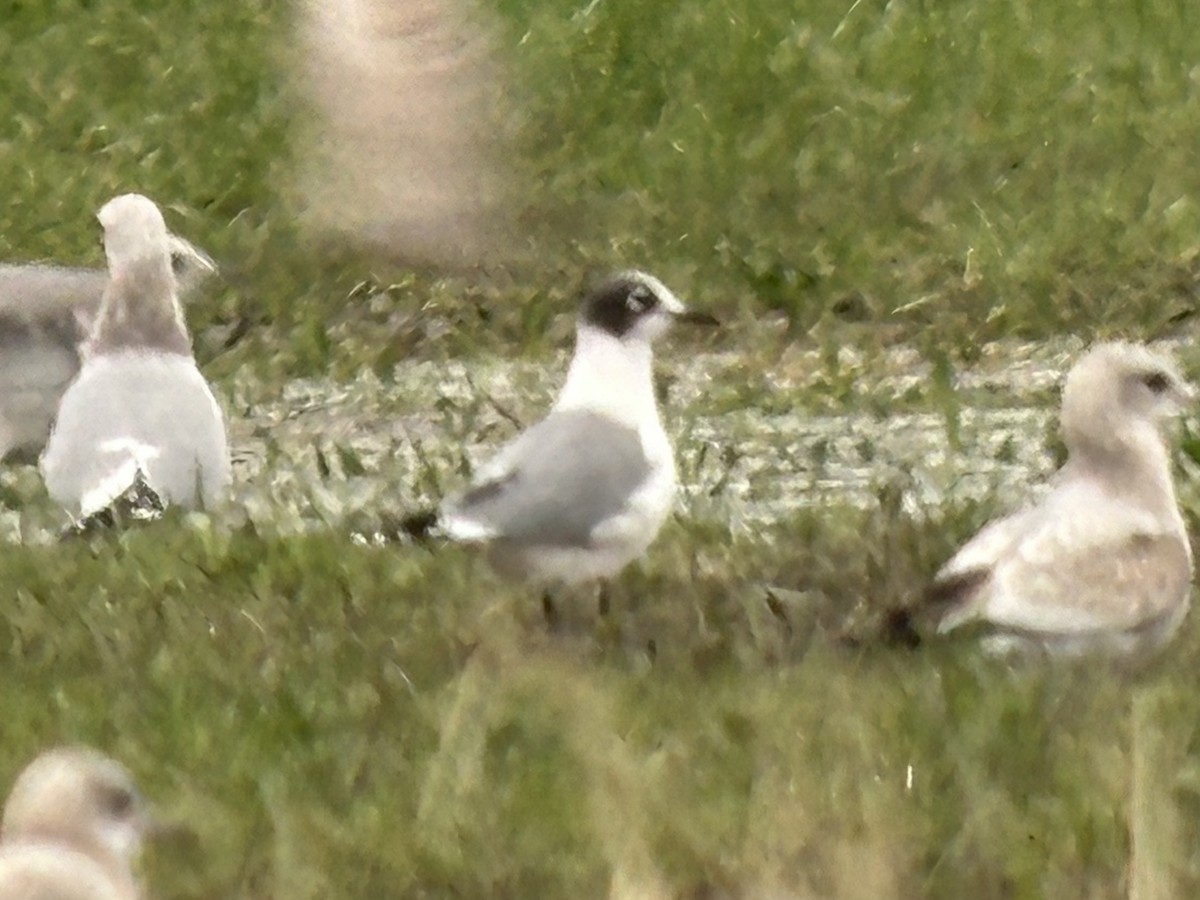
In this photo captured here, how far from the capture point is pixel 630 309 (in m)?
5.36

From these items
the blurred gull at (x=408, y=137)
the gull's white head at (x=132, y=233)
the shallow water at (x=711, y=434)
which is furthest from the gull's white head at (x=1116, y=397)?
the blurred gull at (x=408, y=137)

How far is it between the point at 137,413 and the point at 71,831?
211 cm

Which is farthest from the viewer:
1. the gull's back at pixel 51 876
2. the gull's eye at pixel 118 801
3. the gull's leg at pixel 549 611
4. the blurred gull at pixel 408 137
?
the blurred gull at pixel 408 137

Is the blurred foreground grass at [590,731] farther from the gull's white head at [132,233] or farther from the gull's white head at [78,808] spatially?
the gull's white head at [132,233]

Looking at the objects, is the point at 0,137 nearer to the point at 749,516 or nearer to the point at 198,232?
the point at 198,232

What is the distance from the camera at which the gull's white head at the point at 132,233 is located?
5617 millimetres

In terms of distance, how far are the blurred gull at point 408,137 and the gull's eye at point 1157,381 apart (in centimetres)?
307

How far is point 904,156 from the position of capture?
751 cm

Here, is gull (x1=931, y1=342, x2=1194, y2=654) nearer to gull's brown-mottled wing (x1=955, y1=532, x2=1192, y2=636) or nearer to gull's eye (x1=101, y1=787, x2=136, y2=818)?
gull's brown-mottled wing (x1=955, y1=532, x2=1192, y2=636)

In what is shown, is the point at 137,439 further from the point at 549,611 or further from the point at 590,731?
the point at 590,731

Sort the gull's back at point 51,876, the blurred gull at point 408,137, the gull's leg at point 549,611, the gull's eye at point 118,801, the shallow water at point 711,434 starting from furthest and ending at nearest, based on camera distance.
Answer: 1. the blurred gull at point 408,137
2. the shallow water at point 711,434
3. the gull's leg at point 549,611
4. the gull's eye at point 118,801
5. the gull's back at point 51,876

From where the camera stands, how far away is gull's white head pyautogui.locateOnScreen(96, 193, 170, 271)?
221 inches

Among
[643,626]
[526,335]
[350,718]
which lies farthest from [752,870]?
[526,335]

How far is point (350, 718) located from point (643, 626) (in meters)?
0.79
